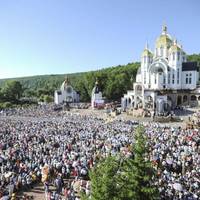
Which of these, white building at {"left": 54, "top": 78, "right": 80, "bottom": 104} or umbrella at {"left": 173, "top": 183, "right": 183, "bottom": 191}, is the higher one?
white building at {"left": 54, "top": 78, "right": 80, "bottom": 104}

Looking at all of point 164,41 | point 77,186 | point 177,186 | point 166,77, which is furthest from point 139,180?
point 164,41

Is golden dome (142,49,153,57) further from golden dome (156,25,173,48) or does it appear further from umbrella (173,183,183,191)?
umbrella (173,183,183,191)

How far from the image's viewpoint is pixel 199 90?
2366 inches

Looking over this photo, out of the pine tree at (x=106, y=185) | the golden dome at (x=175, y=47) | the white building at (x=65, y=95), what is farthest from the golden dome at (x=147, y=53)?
the pine tree at (x=106, y=185)

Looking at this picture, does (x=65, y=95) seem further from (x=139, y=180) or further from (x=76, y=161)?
(x=139, y=180)

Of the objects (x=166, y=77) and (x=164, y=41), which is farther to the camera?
(x=164, y=41)

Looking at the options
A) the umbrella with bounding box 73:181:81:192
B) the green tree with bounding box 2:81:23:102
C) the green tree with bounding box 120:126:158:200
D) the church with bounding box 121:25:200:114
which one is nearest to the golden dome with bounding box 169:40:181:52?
the church with bounding box 121:25:200:114

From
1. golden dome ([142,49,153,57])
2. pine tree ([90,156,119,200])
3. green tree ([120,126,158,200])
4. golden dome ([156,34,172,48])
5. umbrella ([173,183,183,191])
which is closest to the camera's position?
pine tree ([90,156,119,200])

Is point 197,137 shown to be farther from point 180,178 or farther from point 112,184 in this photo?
point 112,184

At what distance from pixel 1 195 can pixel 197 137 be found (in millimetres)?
17656

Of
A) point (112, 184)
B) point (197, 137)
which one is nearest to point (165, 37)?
point (197, 137)

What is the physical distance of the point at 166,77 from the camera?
2499 inches

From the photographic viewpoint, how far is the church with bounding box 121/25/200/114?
60031 mm

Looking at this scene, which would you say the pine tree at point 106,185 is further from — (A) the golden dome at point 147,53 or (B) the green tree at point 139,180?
(A) the golden dome at point 147,53
